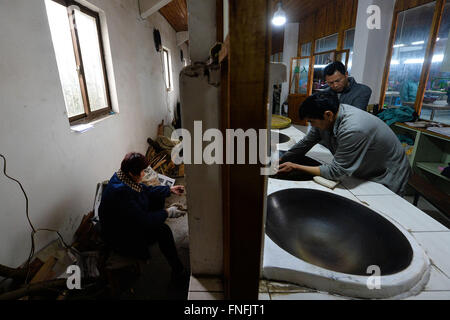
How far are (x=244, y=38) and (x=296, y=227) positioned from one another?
1.25m

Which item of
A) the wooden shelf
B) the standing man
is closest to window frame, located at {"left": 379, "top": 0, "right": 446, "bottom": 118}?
the wooden shelf

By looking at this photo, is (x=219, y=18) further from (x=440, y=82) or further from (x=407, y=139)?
(x=440, y=82)

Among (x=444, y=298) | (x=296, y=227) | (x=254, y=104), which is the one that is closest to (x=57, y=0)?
(x=254, y=104)

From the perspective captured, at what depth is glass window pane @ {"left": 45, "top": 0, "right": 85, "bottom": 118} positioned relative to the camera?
2.22 meters

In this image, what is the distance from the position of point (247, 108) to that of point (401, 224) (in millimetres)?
1148

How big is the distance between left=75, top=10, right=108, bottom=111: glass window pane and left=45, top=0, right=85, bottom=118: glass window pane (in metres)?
0.24

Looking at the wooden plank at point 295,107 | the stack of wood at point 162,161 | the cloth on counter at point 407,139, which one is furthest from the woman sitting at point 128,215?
the wooden plank at point 295,107

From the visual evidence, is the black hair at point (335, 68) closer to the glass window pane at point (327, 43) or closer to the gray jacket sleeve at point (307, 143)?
the gray jacket sleeve at point (307, 143)

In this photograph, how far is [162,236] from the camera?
83.8 inches

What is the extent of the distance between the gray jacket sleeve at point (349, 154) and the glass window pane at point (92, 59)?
2.87m

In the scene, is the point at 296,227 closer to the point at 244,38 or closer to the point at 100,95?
the point at 244,38

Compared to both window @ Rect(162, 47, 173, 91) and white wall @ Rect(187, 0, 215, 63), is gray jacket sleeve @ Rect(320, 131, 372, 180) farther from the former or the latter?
window @ Rect(162, 47, 173, 91)

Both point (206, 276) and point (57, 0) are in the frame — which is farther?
point (57, 0)

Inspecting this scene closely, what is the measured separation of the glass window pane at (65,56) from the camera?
2.22 meters
